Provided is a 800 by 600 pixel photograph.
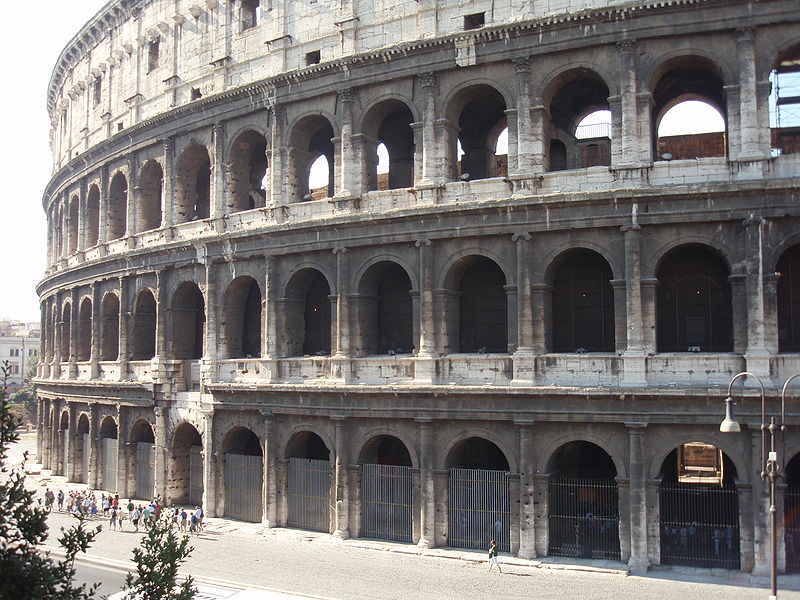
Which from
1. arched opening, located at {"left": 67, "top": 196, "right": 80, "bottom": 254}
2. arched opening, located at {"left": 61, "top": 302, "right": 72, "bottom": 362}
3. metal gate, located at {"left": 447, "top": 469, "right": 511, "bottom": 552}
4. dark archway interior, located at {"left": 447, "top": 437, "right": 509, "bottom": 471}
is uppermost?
arched opening, located at {"left": 67, "top": 196, "right": 80, "bottom": 254}

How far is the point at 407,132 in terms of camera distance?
24.2 meters

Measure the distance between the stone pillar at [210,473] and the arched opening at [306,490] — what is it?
3041 mm

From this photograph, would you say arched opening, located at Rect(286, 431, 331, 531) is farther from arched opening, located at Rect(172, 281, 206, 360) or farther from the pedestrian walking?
arched opening, located at Rect(172, 281, 206, 360)

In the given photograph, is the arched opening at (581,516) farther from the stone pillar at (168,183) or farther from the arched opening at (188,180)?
the stone pillar at (168,183)

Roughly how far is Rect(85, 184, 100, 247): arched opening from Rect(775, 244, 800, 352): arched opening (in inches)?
1057

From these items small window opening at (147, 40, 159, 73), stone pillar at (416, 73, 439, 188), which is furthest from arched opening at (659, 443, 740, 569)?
small window opening at (147, 40, 159, 73)

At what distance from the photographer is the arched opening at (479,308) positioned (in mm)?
20984

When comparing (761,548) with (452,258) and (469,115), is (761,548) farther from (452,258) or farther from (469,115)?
(469,115)

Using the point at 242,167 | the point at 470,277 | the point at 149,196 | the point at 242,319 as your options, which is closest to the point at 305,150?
the point at 242,167

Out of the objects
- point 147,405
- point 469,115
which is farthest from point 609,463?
point 147,405

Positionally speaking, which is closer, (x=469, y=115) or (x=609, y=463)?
(x=609, y=463)

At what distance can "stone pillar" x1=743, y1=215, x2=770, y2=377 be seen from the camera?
17.1 metres

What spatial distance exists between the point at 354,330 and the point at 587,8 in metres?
10.7

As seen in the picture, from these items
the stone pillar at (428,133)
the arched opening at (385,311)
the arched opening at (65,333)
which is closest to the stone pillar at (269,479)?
the arched opening at (385,311)
